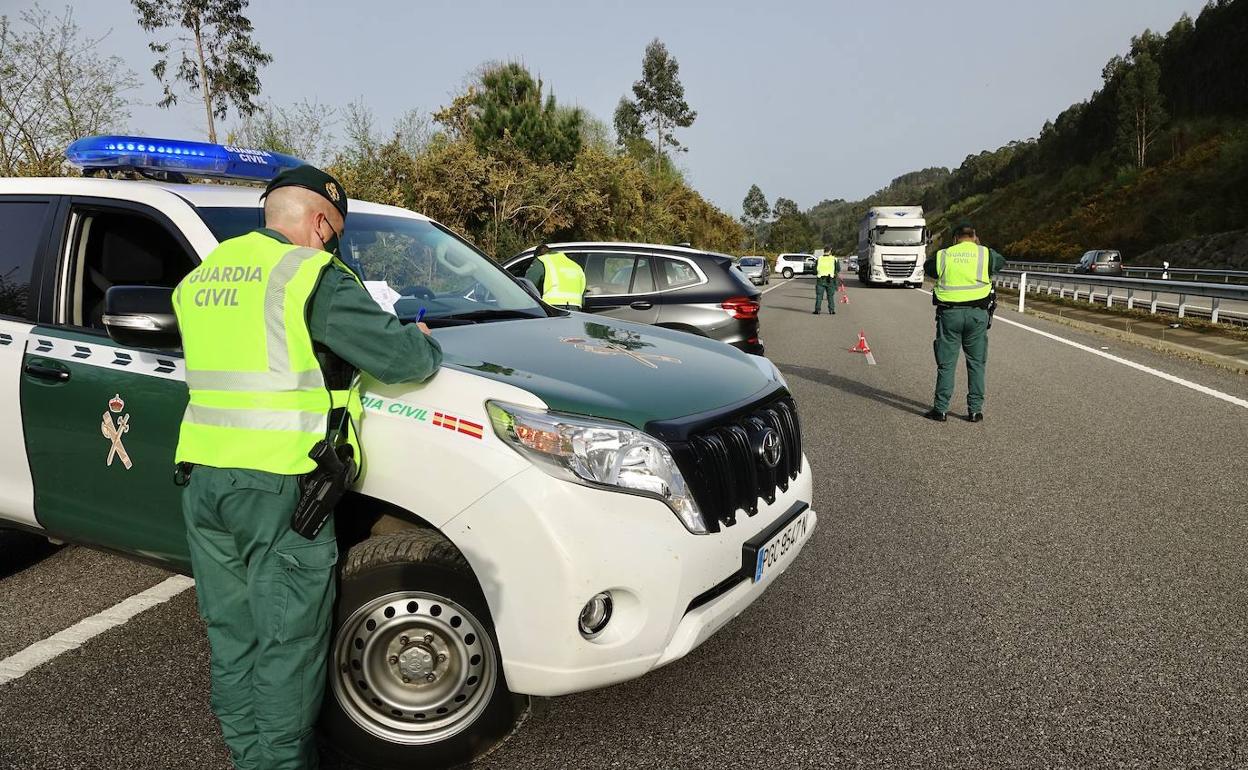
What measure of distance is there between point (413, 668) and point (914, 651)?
6.54ft

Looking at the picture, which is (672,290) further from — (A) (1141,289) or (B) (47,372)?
(A) (1141,289)

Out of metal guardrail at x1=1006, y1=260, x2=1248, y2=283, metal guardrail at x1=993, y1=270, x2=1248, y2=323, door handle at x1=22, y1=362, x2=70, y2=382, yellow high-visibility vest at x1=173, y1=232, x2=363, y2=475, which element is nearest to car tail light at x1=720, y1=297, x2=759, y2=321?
metal guardrail at x1=993, y1=270, x2=1248, y2=323

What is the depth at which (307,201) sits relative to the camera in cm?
243

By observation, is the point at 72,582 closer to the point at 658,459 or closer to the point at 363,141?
the point at 658,459

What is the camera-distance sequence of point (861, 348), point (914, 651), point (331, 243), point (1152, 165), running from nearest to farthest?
point (331, 243) < point (914, 651) < point (861, 348) < point (1152, 165)

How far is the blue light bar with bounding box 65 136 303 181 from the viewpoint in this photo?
3.50 m

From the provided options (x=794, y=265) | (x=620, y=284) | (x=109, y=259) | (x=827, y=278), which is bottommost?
(x=794, y=265)

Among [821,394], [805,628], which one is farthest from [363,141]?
[805,628]

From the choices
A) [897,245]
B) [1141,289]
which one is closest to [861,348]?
[1141,289]

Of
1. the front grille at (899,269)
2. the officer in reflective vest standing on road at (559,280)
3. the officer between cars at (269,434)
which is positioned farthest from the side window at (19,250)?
the front grille at (899,269)

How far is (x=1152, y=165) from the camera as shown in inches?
2867

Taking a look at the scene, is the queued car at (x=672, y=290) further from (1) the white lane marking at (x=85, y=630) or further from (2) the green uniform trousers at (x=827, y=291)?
(2) the green uniform trousers at (x=827, y=291)

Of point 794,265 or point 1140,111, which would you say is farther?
point 1140,111

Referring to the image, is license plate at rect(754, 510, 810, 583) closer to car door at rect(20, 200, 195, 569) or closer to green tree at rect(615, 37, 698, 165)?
car door at rect(20, 200, 195, 569)
